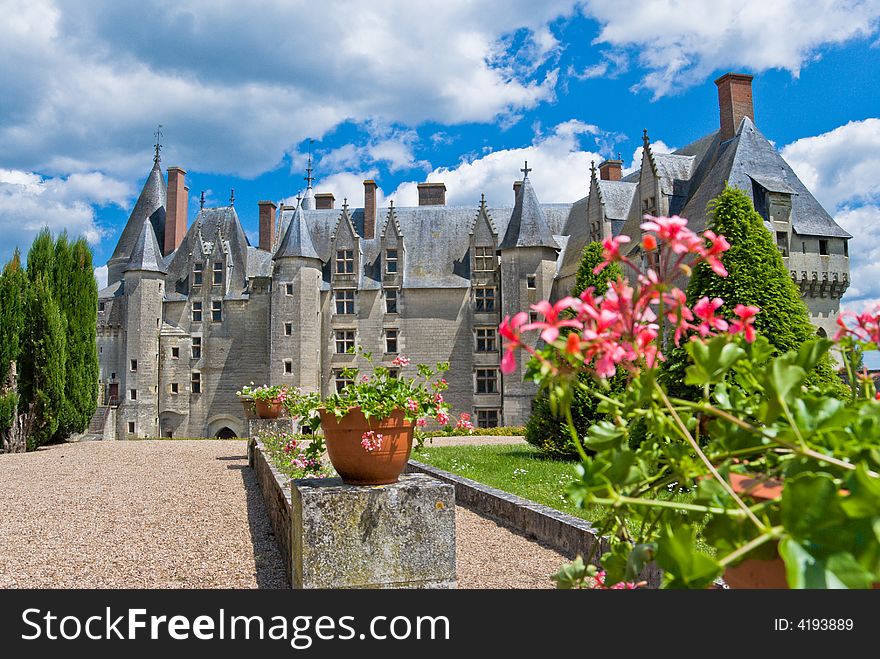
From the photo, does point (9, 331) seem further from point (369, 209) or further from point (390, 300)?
point (369, 209)

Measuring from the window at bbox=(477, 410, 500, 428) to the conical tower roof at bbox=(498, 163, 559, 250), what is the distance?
265 inches

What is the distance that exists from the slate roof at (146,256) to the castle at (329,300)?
6 cm

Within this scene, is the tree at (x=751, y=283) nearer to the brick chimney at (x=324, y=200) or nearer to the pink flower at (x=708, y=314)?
the pink flower at (x=708, y=314)

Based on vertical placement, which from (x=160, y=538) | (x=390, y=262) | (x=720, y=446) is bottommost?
(x=160, y=538)

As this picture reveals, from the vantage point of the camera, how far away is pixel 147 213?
3173cm

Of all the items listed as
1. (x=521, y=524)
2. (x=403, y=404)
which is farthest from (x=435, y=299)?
(x=403, y=404)

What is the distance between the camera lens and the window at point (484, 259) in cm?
2770

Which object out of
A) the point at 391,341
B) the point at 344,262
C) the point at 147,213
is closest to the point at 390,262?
the point at 344,262

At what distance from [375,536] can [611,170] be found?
26.8m

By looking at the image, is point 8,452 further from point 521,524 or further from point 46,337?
point 521,524

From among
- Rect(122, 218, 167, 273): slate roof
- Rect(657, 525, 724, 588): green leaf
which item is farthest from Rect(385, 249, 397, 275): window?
Rect(657, 525, 724, 588): green leaf

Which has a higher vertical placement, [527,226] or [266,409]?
[527,226]

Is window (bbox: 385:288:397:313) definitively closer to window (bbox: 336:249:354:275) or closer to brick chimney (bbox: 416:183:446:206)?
window (bbox: 336:249:354:275)

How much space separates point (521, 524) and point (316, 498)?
3.27m
